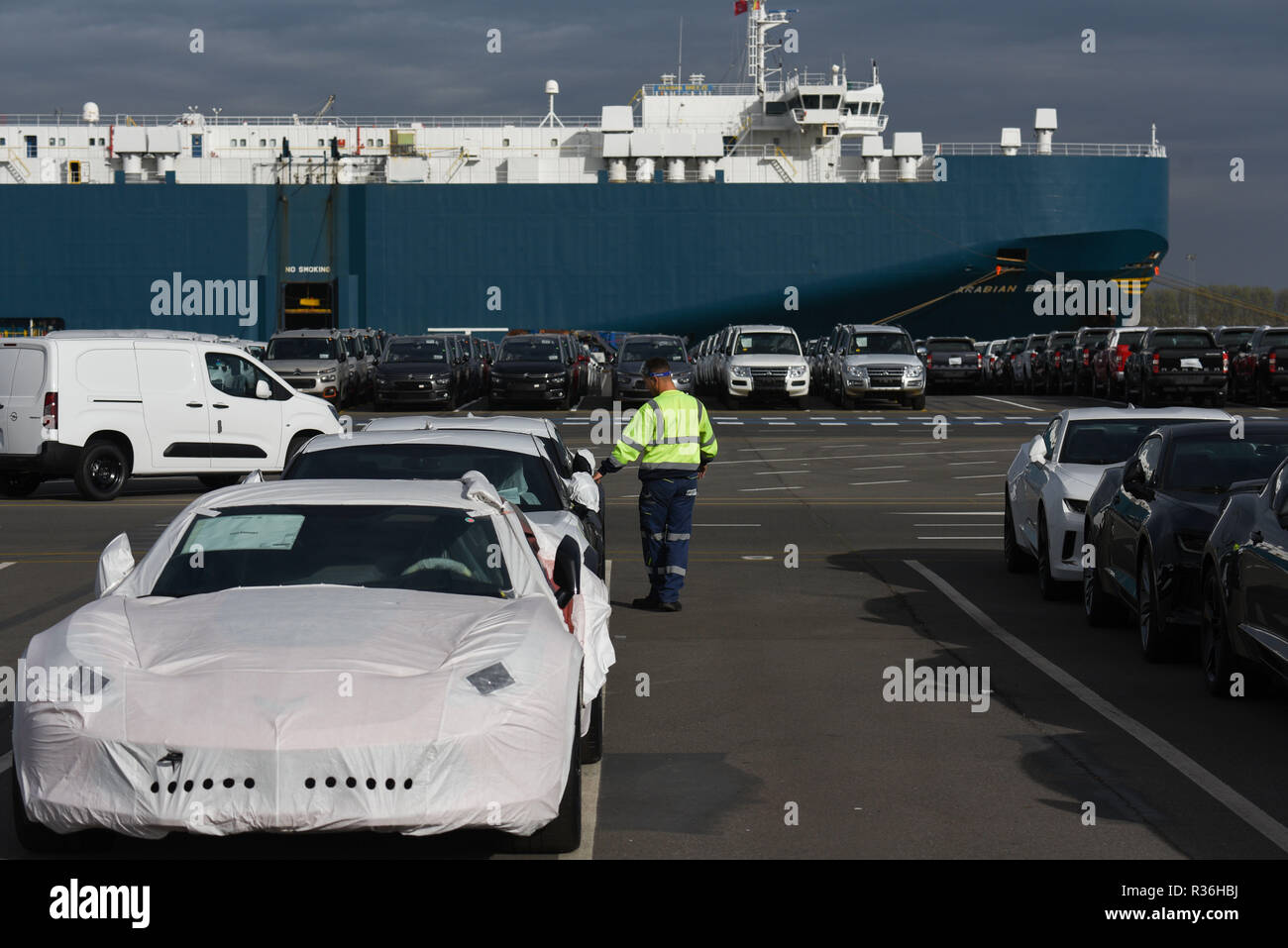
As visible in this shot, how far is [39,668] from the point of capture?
5.32 meters

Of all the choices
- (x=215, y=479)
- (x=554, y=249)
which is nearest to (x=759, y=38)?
(x=554, y=249)

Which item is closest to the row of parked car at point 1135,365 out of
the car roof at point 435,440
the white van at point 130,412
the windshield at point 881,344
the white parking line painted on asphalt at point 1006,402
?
the white parking line painted on asphalt at point 1006,402

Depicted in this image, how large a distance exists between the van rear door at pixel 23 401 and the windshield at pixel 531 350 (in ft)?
67.5

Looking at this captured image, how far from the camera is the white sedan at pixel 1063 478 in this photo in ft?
39.6

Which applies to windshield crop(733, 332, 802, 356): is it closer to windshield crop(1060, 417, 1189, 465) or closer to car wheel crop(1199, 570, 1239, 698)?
windshield crop(1060, 417, 1189, 465)

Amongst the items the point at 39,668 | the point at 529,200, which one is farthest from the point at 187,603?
the point at 529,200

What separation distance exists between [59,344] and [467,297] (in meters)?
48.2

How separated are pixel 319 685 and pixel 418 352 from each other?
3593 cm

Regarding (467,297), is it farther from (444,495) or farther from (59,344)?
(444,495)

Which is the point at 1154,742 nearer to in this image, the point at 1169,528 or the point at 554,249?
the point at 1169,528

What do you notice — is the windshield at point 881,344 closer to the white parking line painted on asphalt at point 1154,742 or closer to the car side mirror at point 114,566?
the white parking line painted on asphalt at point 1154,742

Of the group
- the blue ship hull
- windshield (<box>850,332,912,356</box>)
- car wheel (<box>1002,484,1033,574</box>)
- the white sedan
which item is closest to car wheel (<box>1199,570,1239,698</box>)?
the white sedan

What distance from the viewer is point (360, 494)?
6.50 m

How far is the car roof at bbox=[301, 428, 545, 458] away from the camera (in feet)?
31.3
